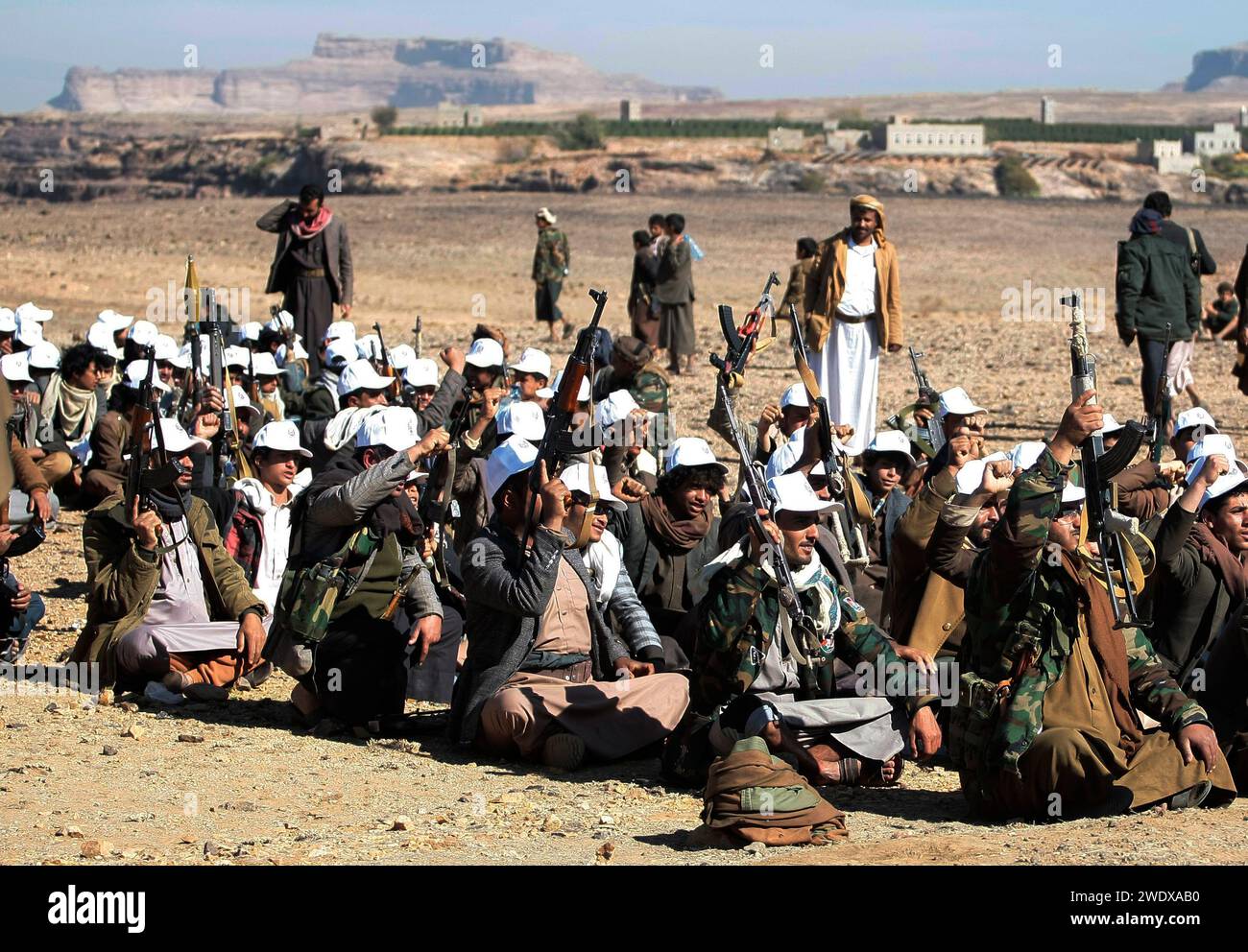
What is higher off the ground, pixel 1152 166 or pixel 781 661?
pixel 1152 166

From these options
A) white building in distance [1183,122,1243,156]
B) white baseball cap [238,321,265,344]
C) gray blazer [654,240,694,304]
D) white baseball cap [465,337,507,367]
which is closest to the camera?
white baseball cap [465,337,507,367]

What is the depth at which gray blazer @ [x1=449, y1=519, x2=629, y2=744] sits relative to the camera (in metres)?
6.79

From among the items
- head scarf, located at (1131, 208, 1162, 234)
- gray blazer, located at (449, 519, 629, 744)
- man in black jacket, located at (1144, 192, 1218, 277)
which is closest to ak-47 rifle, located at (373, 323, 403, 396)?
gray blazer, located at (449, 519, 629, 744)

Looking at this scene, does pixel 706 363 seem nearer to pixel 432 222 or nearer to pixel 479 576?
pixel 479 576

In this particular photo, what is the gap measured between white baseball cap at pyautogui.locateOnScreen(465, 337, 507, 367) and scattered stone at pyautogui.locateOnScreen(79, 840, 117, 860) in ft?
15.6

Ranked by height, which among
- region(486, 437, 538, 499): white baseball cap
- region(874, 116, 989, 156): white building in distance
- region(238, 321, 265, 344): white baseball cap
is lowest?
region(486, 437, 538, 499): white baseball cap

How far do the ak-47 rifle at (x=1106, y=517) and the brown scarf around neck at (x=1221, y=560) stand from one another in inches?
30.2

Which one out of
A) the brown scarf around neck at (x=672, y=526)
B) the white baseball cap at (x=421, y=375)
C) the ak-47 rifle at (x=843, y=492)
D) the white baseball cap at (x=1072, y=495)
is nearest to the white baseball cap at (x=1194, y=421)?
the ak-47 rifle at (x=843, y=492)

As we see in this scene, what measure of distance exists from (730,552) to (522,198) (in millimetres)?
46157

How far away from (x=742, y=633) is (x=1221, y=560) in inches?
71.6

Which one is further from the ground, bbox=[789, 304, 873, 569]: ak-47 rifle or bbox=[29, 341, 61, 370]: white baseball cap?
bbox=[29, 341, 61, 370]: white baseball cap

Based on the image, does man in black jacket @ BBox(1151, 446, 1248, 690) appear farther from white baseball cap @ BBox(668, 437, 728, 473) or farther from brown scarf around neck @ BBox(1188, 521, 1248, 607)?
white baseball cap @ BBox(668, 437, 728, 473)

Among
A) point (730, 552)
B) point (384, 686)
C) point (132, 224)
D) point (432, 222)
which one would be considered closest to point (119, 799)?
point (384, 686)

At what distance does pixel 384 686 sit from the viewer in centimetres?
754
